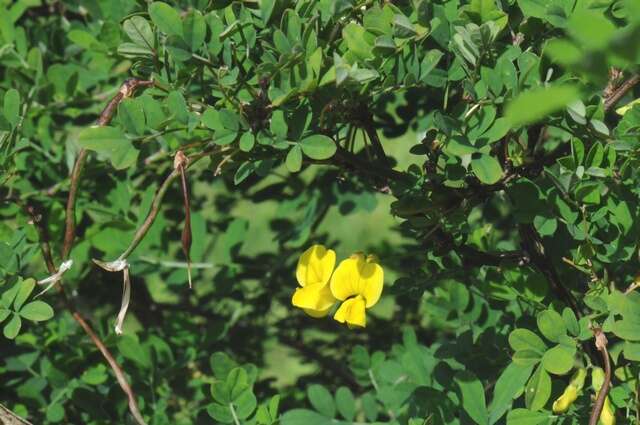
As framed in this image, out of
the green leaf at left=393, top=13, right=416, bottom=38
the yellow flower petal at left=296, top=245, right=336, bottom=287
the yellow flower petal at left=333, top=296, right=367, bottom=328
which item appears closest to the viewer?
the green leaf at left=393, top=13, right=416, bottom=38

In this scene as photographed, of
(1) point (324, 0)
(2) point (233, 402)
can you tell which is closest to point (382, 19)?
(1) point (324, 0)

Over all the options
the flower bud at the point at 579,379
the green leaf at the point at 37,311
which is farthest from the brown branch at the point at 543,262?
the green leaf at the point at 37,311

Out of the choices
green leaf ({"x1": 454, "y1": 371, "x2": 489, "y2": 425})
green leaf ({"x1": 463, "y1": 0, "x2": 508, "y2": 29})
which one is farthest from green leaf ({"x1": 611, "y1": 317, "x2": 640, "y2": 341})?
green leaf ({"x1": 463, "y1": 0, "x2": 508, "y2": 29})

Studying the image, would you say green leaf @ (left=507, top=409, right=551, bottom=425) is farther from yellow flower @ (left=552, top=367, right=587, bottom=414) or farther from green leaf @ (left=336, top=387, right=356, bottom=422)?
green leaf @ (left=336, top=387, right=356, bottom=422)

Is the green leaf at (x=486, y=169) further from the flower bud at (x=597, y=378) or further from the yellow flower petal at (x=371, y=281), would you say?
the flower bud at (x=597, y=378)

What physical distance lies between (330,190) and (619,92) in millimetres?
956

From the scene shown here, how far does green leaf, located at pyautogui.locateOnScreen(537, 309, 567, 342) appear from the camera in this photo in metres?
1.35

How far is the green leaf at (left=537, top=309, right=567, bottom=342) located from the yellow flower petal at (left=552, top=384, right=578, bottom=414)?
0.08m

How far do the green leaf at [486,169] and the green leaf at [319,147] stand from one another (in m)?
0.21

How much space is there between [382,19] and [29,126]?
3.18 feet

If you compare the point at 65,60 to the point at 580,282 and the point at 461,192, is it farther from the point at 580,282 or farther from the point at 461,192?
the point at 580,282

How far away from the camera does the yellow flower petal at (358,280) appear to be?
1.41 meters

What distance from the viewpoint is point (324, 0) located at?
136 cm

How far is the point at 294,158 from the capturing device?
4.23ft
